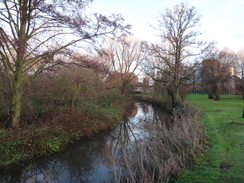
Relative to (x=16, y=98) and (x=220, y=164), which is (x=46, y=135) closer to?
(x=16, y=98)

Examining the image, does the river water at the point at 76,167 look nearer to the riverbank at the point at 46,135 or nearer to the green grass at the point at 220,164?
the riverbank at the point at 46,135

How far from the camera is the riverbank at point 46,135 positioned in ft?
21.2

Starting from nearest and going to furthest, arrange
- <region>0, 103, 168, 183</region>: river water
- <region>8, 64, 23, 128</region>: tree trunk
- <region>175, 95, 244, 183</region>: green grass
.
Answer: <region>175, 95, 244, 183</region>: green grass < <region>0, 103, 168, 183</region>: river water < <region>8, 64, 23, 128</region>: tree trunk

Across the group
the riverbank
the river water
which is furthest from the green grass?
the riverbank

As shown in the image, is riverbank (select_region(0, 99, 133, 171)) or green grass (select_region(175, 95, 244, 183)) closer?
green grass (select_region(175, 95, 244, 183))

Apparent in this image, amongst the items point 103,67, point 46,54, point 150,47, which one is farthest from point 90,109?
point 150,47

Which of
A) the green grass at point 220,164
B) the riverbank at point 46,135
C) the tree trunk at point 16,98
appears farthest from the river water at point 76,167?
the tree trunk at point 16,98

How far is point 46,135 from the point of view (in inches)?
319

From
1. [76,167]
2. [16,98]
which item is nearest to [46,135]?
[16,98]

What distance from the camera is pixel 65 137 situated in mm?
8984

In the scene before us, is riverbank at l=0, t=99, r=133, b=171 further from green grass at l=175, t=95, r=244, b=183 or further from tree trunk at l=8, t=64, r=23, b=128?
green grass at l=175, t=95, r=244, b=183

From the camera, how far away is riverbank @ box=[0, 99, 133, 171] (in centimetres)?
646

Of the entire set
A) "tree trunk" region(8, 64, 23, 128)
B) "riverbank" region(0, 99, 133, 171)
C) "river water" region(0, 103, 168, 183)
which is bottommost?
"river water" region(0, 103, 168, 183)

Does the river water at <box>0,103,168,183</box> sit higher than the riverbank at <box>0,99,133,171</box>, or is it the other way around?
the riverbank at <box>0,99,133,171</box>
